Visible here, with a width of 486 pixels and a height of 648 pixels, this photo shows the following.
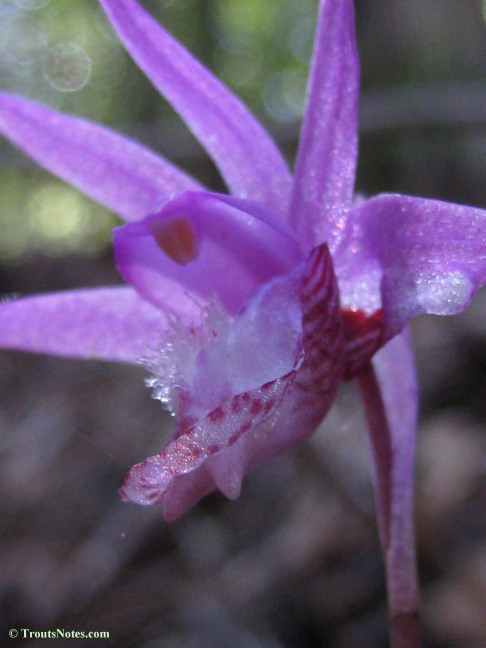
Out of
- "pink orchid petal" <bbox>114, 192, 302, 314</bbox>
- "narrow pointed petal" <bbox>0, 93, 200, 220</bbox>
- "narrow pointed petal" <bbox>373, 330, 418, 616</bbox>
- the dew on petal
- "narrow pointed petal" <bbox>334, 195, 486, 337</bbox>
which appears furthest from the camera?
the dew on petal

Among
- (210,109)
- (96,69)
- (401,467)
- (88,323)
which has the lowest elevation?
(401,467)

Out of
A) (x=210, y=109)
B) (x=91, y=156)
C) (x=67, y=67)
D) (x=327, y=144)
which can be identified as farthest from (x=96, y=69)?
(x=327, y=144)

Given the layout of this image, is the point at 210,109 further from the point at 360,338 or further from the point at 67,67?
the point at 67,67

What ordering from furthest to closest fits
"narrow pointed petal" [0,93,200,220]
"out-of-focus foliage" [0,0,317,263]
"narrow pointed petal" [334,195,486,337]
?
"out-of-focus foliage" [0,0,317,263]
"narrow pointed petal" [0,93,200,220]
"narrow pointed petal" [334,195,486,337]

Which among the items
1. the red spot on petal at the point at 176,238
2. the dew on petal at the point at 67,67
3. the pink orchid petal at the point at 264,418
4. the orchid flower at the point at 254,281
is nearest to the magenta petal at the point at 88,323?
the orchid flower at the point at 254,281

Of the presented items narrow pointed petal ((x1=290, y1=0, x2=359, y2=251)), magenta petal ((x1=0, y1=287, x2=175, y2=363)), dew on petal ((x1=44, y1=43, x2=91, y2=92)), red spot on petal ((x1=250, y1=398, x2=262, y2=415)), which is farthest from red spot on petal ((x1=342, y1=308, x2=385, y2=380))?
dew on petal ((x1=44, y1=43, x2=91, y2=92))

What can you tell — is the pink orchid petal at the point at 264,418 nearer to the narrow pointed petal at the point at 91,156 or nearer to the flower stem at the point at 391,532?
the flower stem at the point at 391,532

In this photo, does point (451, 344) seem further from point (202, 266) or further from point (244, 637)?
point (202, 266)

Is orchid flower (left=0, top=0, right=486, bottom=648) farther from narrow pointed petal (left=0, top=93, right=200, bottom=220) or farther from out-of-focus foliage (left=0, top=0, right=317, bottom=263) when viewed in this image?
out-of-focus foliage (left=0, top=0, right=317, bottom=263)
